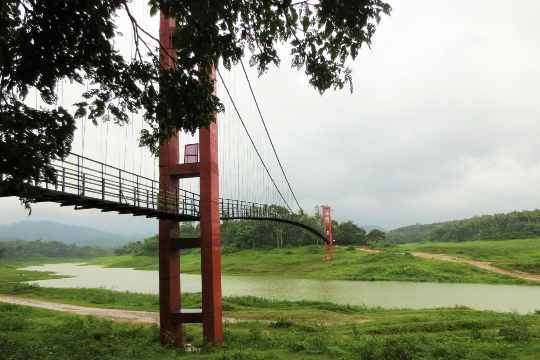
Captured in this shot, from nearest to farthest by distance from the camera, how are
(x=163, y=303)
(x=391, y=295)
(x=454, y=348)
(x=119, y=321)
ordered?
(x=454, y=348), (x=163, y=303), (x=119, y=321), (x=391, y=295)

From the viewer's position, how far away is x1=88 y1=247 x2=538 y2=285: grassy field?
31375 millimetres

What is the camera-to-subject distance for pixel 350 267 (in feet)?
121

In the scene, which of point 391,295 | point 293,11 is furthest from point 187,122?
point 391,295

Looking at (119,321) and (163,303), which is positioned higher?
(163,303)

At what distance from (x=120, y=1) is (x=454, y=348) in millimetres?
8638

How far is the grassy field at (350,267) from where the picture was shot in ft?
103

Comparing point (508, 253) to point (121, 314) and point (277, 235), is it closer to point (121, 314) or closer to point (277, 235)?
point (277, 235)

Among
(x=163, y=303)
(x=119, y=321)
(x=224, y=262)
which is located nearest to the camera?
(x=163, y=303)

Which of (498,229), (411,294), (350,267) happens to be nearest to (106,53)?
(411,294)

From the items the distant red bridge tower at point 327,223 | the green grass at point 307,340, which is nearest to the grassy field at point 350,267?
the distant red bridge tower at point 327,223

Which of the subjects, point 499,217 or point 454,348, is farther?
point 499,217

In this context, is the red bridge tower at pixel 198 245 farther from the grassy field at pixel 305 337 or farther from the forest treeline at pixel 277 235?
the forest treeline at pixel 277 235

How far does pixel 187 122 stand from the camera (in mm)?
5770

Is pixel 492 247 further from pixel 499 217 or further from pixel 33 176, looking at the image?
pixel 33 176
